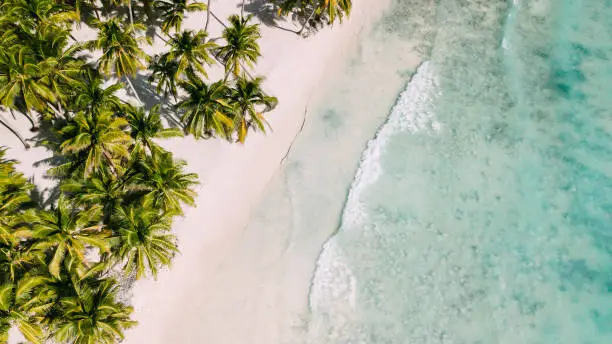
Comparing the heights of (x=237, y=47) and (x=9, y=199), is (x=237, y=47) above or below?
above

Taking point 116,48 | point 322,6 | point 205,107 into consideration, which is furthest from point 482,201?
point 116,48

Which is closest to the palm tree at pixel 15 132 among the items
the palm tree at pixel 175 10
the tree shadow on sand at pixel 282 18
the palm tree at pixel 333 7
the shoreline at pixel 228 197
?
the shoreline at pixel 228 197

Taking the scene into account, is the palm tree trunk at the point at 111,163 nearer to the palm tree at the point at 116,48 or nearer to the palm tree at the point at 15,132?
the palm tree at the point at 116,48

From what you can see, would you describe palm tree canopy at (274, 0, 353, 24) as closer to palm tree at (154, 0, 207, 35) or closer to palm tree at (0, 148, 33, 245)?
palm tree at (154, 0, 207, 35)

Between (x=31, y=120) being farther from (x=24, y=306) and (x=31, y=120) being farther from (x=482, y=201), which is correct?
(x=482, y=201)

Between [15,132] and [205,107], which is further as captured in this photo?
[15,132]

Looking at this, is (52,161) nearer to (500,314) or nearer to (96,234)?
(96,234)

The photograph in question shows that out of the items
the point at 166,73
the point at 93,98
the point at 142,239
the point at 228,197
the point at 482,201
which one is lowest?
the point at 482,201

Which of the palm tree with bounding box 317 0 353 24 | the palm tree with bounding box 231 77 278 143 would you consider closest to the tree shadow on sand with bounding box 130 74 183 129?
the palm tree with bounding box 231 77 278 143

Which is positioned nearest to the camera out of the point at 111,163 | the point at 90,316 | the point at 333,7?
the point at 90,316
